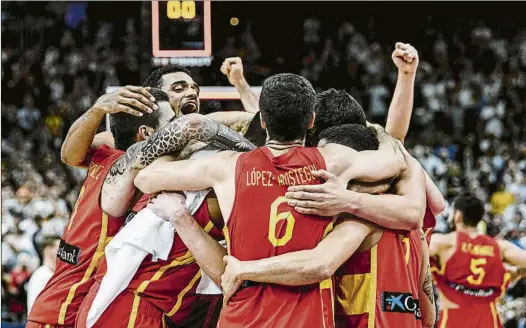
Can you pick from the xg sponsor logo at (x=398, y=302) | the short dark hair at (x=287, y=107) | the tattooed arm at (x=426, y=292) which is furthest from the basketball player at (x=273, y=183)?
the tattooed arm at (x=426, y=292)

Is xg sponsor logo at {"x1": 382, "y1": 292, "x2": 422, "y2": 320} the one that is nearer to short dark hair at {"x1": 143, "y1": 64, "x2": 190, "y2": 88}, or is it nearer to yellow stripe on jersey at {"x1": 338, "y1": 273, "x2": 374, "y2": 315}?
yellow stripe on jersey at {"x1": 338, "y1": 273, "x2": 374, "y2": 315}

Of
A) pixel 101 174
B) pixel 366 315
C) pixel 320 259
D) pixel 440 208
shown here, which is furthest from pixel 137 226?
pixel 440 208

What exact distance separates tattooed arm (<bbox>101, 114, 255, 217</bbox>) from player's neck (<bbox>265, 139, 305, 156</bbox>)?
13.5 inches

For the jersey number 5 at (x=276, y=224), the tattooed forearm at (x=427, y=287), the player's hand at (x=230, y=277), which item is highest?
the jersey number 5 at (x=276, y=224)

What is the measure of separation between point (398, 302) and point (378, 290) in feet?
0.37

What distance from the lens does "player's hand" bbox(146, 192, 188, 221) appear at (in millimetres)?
3795

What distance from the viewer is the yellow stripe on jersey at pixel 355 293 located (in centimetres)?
394

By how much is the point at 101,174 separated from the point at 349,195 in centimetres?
148

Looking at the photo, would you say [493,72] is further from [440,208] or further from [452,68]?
[440,208]

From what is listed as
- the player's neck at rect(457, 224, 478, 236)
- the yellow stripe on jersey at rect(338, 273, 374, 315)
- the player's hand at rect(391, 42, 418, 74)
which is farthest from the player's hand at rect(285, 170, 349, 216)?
the player's neck at rect(457, 224, 478, 236)

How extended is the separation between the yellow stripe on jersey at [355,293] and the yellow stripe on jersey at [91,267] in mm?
1291

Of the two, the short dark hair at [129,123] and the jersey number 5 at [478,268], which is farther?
the jersey number 5 at [478,268]

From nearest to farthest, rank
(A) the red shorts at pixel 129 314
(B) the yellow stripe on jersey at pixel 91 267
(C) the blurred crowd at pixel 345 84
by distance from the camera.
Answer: (A) the red shorts at pixel 129 314, (B) the yellow stripe on jersey at pixel 91 267, (C) the blurred crowd at pixel 345 84

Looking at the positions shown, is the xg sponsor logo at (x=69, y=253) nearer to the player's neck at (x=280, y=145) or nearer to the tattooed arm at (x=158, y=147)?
the tattooed arm at (x=158, y=147)
